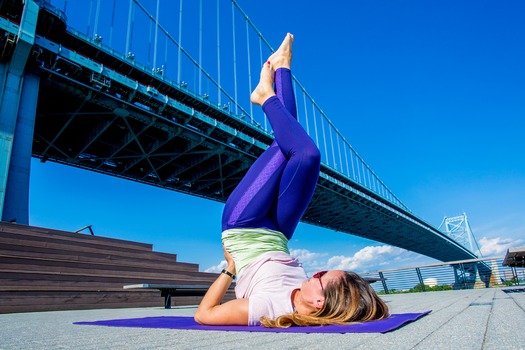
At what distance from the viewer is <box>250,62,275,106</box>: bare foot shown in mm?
1583

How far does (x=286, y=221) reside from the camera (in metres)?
1.49

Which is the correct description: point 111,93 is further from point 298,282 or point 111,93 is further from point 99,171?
point 298,282

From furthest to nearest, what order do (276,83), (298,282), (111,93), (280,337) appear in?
(111,93), (276,83), (298,282), (280,337)

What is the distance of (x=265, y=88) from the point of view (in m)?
1.61

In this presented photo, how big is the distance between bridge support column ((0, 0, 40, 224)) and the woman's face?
299 inches

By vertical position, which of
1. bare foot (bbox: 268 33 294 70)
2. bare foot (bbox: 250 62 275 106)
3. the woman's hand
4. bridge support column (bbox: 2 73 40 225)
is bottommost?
the woman's hand

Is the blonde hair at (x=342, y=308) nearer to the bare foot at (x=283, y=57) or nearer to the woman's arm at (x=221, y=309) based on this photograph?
the woman's arm at (x=221, y=309)

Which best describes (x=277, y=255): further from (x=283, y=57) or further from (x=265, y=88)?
(x=283, y=57)

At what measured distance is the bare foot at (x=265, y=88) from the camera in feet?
5.19

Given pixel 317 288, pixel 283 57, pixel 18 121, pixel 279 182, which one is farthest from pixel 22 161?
pixel 317 288

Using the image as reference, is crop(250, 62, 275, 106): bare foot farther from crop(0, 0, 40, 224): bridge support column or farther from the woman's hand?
crop(0, 0, 40, 224): bridge support column

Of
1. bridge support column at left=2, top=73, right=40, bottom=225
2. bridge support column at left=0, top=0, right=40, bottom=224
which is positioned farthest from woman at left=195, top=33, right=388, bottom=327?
bridge support column at left=2, top=73, right=40, bottom=225

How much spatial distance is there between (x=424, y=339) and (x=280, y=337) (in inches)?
14.7

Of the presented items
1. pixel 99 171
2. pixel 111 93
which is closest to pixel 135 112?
pixel 111 93
